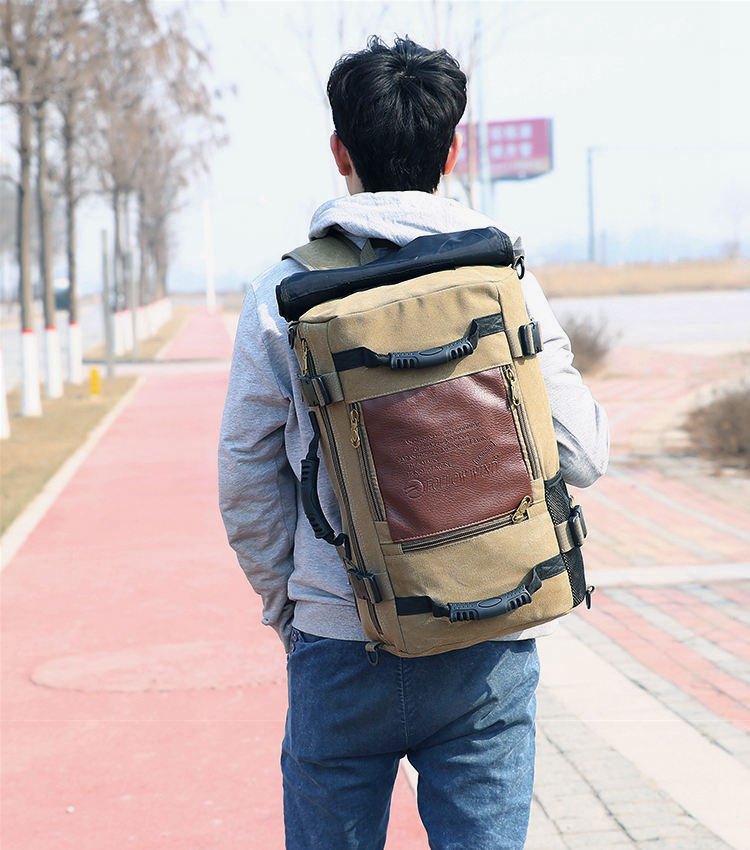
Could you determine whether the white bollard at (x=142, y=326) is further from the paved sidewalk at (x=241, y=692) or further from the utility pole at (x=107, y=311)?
the paved sidewalk at (x=241, y=692)

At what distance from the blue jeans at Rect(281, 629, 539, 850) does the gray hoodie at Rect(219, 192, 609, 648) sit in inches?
2.6

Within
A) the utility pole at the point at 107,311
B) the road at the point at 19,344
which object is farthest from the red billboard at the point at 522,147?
the utility pole at the point at 107,311

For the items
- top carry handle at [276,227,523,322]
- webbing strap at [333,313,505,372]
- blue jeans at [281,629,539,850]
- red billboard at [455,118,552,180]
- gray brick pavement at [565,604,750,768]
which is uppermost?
red billboard at [455,118,552,180]

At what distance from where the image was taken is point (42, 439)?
14750 mm

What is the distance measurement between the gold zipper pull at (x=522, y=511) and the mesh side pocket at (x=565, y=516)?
43mm

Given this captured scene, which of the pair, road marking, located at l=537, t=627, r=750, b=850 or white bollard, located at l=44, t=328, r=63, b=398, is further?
white bollard, located at l=44, t=328, r=63, b=398

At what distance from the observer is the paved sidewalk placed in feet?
12.6

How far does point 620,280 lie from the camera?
7550 cm

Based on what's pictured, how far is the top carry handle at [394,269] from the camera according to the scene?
1.90 m

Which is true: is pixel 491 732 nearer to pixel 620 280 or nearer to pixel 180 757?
pixel 180 757

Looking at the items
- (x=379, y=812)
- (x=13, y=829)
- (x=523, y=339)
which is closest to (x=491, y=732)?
(x=379, y=812)

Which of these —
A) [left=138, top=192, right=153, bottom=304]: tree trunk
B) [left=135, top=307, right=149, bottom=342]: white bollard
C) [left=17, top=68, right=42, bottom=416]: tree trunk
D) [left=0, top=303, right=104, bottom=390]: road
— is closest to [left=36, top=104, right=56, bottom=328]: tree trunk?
[left=17, top=68, right=42, bottom=416]: tree trunk

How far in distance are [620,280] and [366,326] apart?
75442 millimetres

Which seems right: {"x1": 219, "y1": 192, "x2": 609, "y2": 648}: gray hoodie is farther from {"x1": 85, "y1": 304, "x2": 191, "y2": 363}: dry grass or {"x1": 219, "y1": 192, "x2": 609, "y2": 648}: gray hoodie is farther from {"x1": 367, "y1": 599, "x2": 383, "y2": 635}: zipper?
{"x1": 85, "y1": 304, "x2": 191, "y2": 363}: dry grass
